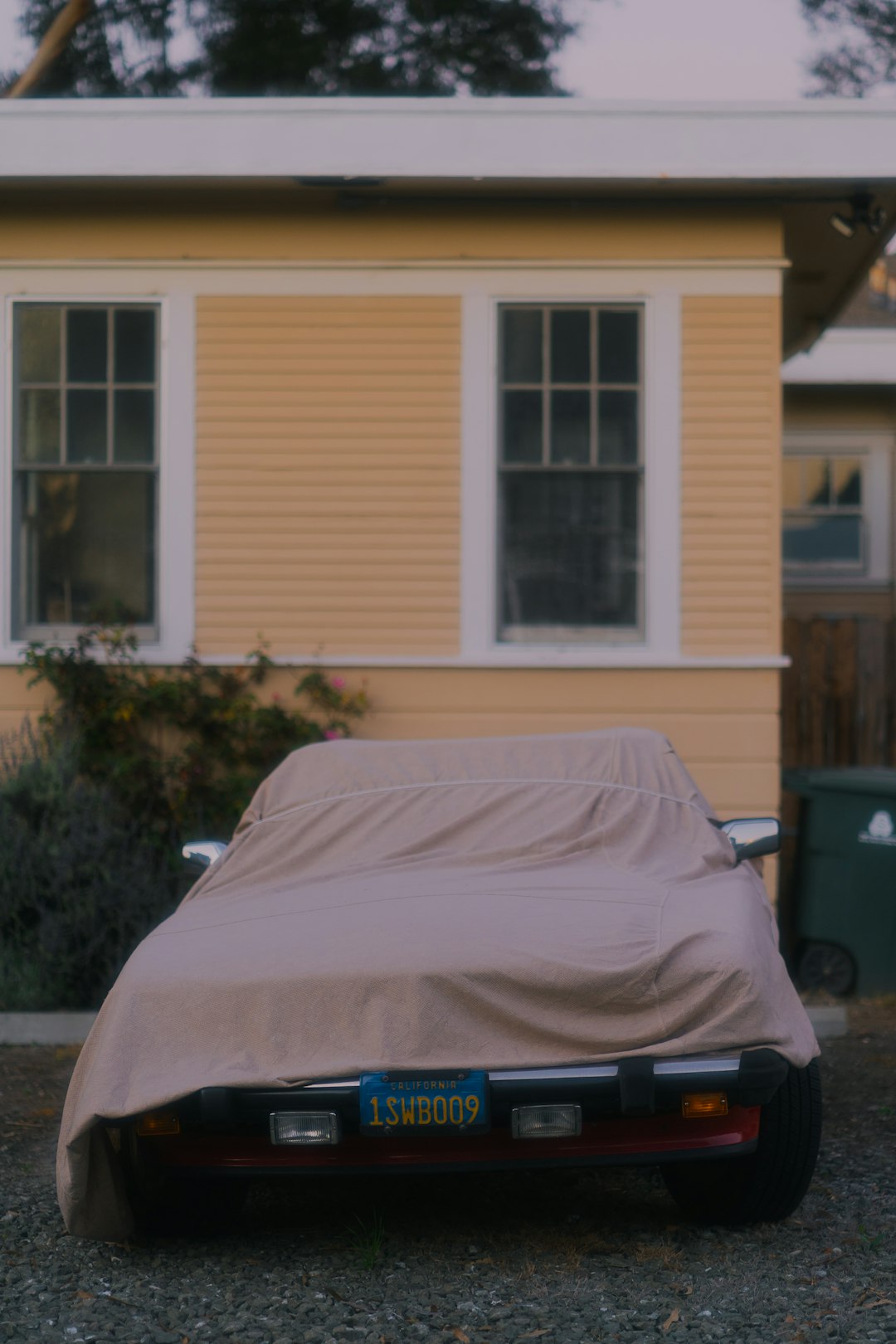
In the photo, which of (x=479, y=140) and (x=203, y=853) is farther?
(x=479, y=140)

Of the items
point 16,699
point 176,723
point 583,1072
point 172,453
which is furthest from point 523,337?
point 583,1072

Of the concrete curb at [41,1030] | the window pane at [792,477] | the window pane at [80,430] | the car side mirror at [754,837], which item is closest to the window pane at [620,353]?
the window pane at [80,430]

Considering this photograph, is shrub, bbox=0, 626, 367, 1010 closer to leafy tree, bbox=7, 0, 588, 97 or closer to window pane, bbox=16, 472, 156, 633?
window pane, bbox=16, 472, 156, 633

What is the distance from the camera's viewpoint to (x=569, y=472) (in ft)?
27.0

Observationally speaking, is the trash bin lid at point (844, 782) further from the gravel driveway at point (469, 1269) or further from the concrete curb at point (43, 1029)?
the gravel driveway at point (469, 1269)

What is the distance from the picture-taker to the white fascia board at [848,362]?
43.7ft

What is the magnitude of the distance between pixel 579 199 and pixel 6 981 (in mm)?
5017

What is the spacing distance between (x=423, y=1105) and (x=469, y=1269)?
0.59m

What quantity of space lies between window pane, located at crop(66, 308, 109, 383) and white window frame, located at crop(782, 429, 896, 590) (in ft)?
25.5

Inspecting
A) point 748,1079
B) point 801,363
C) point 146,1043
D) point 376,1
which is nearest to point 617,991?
point 748,1079


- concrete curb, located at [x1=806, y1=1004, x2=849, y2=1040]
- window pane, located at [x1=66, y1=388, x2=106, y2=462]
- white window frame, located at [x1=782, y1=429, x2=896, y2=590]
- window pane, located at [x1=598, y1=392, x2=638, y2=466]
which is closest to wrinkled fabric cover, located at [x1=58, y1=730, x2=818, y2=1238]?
concrete curb, located at [x1=806, y1=1004, x2=849, y2=1040]

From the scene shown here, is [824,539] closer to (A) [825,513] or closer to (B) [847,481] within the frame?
(A) [825,513]

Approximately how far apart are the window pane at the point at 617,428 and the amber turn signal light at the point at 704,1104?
5.01 meters

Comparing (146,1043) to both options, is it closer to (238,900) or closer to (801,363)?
(238,900)
